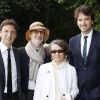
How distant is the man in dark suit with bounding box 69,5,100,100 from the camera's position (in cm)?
635

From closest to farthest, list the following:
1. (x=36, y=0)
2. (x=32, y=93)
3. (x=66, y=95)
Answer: (x=66, y=95), (x=32, y=93), (x=36, y=0)

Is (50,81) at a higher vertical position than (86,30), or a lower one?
lower

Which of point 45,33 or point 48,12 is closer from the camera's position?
point 45,33

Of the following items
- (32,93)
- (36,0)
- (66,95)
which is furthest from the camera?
(36,0)

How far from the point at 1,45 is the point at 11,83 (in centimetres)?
61

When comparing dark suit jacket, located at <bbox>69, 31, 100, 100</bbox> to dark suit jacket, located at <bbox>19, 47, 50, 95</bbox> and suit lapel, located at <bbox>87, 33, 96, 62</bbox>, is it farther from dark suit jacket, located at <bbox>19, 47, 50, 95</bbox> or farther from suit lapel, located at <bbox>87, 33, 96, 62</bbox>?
dark suit jacket, located at <bbox>19, 47, 50, 95</bbox>

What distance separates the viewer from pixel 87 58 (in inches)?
251

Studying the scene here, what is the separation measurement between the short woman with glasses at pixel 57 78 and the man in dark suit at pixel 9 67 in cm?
33

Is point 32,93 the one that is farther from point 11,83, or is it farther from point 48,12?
point 48,12

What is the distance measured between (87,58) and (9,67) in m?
1.18

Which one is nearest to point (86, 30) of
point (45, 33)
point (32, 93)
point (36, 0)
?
point (45, 33)

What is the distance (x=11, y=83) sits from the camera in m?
6.31

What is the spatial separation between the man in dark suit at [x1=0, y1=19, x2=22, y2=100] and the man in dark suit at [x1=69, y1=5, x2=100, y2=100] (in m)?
0.91

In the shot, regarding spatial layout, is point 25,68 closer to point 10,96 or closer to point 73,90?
point 10,96
